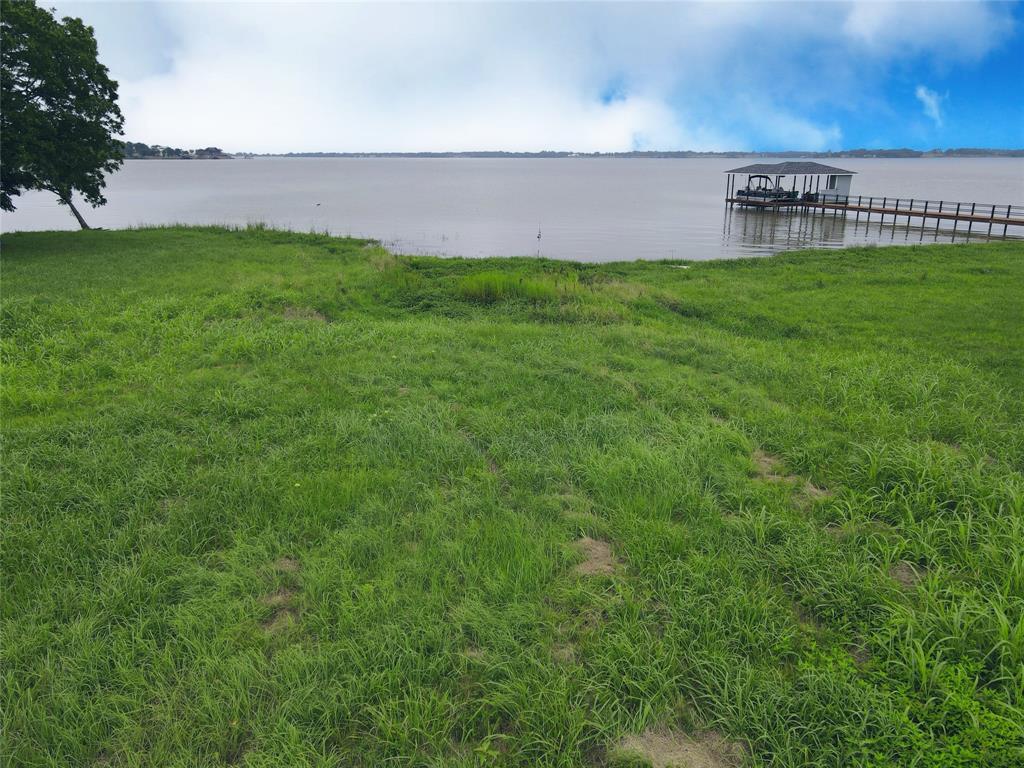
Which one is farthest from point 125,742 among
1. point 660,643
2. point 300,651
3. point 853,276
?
point 853,276

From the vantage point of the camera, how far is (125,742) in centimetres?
280

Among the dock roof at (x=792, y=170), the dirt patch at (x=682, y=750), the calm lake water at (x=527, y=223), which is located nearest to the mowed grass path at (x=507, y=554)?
the dirt patch at (x=682, y=750)

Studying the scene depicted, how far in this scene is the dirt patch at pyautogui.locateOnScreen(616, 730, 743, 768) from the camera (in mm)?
2709

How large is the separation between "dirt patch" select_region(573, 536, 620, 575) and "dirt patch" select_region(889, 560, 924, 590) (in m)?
1.77

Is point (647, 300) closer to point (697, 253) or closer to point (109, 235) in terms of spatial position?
point (697, 253)

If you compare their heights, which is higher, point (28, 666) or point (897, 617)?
point (897, 617)

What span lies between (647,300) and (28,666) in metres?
11.9

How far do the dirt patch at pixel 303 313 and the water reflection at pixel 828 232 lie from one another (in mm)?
22534

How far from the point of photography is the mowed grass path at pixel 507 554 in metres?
2.88

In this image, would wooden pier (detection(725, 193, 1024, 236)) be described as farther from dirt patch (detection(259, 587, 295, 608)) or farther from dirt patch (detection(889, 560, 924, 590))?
dirt patch (detection(259, 587, 295, 608))


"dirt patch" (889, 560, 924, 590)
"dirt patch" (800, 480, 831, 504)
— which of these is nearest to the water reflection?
"dirt patch" (800, 480, 831, 504)

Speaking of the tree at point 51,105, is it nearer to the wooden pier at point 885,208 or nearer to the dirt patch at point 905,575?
the dirt patch at point 905,575

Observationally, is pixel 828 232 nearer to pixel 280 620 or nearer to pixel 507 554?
pixel 507 554

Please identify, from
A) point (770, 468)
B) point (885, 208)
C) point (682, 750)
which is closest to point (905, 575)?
point (770, 468)
